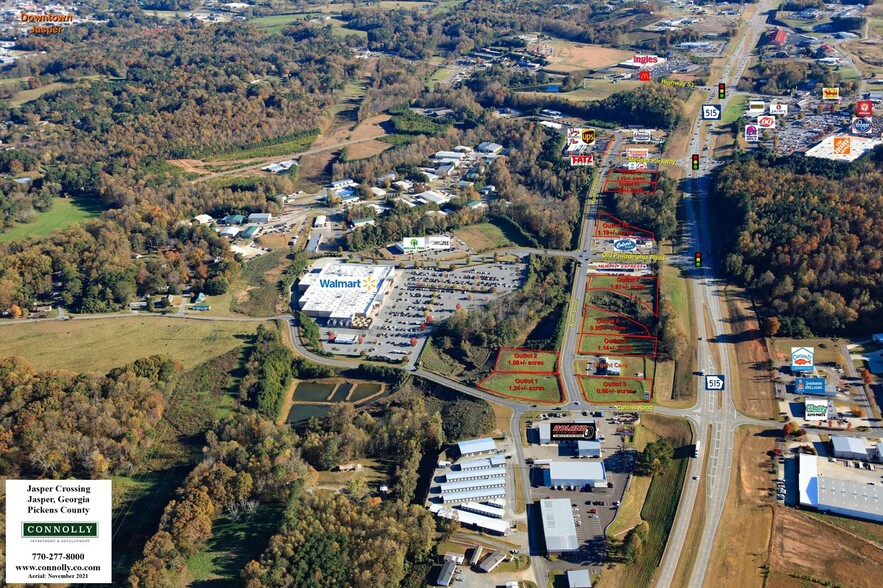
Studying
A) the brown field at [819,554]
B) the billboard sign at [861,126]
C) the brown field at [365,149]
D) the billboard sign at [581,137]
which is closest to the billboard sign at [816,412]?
the brown field at [819,554]

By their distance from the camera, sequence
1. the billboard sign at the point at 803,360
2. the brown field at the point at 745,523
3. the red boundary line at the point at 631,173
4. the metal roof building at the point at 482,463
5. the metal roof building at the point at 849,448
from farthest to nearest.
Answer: the red boundary line at the point at 631,173 < the billboard sign at the point at 803,360 < the metal roof building at the point at 482,463 < the metal roof building at the point at 849,448 < the brown field at the point at 745,523

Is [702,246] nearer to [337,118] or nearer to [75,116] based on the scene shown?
[337,118]

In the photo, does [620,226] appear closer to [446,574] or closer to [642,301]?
[642,301]

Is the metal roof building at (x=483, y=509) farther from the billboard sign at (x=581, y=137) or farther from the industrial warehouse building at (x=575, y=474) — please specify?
the billboard sign at (x=581, y=137)

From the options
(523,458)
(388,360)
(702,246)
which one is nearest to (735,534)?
(523,458)

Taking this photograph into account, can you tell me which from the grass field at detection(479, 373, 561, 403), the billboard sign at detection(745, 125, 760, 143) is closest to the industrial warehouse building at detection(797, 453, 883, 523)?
the grass field at detection(479, 373, 561, 403)

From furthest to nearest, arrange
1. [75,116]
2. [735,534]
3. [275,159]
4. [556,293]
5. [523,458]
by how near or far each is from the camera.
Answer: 1. [75,116]
2. [275,159]
3. [556,293]
4. [523,458]
5. [735,534]

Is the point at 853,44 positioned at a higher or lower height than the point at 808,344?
higher
